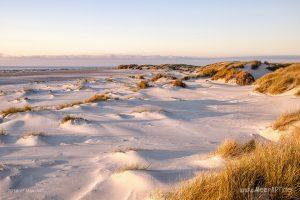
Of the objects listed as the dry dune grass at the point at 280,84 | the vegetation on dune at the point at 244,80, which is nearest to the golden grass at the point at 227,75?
the vegetation on dune at the point at 244,80

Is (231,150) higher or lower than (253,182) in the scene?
lower

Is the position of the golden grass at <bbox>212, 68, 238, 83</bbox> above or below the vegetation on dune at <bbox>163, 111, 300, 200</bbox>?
below

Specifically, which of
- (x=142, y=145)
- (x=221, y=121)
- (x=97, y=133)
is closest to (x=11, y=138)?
(x=97, y=133)

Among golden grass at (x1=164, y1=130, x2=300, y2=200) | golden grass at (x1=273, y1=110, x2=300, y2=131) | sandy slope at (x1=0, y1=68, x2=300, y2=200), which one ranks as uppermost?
golden grass at (x1=164, y1=130, x2=300, y2=200)

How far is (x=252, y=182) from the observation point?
3.24 meters

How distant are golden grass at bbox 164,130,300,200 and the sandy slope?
713 millimetres

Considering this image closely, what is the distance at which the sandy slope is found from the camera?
13.9 feet

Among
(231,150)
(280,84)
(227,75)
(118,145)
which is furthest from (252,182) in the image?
(227,75)

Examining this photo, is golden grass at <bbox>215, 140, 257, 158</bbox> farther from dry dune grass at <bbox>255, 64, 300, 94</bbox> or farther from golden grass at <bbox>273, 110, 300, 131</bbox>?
dry dune grass at <bbox>255, 64, 300, 94</bbox>

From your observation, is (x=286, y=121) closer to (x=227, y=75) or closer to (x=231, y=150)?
(x=231, y=150)

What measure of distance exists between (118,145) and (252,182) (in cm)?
382

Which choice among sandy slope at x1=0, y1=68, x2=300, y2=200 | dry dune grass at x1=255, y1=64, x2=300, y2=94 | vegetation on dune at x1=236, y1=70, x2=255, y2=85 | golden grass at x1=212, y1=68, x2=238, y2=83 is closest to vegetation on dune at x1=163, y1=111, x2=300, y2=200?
sandy slope at x1=0, y1=68, x2=300, y2=200

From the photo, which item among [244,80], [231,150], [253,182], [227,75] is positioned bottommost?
[244,80]

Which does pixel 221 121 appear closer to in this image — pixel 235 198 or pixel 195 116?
pixel 195 116
